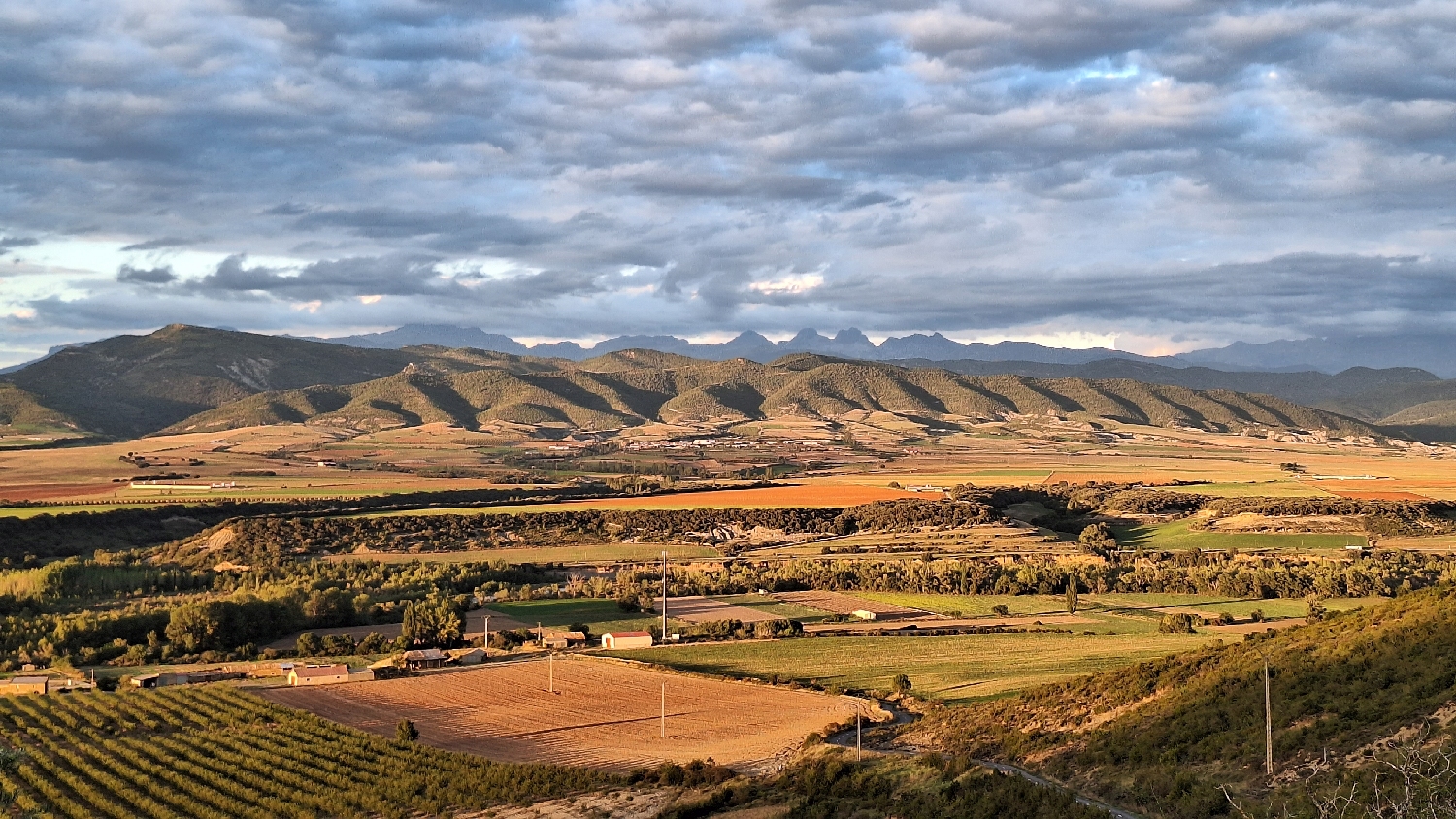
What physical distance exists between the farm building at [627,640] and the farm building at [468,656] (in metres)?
5.54

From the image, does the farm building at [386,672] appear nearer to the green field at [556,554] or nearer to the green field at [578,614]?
the green field at [578,614]

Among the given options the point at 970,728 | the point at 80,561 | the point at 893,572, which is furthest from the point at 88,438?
the point at 970,728

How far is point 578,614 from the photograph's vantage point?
66000mm

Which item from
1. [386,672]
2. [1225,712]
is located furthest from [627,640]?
[1225,712]

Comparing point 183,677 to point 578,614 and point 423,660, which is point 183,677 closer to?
point 423,660

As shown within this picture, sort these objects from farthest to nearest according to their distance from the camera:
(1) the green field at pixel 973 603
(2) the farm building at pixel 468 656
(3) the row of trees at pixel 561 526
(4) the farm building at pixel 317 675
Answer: (3) the row of trees at pixel 561 526, (1) the green field at pixel 973 603, (2) the farm building at pixel 468 656, (4) the farm building at pixel 317 675

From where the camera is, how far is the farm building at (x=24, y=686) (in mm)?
47375

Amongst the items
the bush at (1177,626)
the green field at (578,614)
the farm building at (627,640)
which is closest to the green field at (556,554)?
the green field at (578,614)

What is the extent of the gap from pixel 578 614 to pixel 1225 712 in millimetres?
41738

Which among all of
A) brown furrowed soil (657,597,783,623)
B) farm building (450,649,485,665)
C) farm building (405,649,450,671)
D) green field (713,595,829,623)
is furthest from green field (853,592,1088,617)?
farm building (405,649,450,671)

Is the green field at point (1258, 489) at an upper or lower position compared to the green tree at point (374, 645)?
upper

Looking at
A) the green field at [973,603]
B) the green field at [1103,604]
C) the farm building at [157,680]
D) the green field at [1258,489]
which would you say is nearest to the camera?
the farm building at [157,680]

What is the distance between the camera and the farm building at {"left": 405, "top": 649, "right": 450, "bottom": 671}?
52312 mm

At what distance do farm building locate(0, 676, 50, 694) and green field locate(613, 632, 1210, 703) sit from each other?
22477 mm
